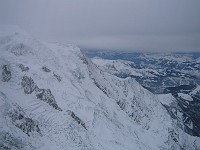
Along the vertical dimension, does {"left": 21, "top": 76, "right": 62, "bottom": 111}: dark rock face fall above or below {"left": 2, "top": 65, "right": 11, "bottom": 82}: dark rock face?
below

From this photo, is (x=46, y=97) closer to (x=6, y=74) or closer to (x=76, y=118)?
(x=76, y=118)

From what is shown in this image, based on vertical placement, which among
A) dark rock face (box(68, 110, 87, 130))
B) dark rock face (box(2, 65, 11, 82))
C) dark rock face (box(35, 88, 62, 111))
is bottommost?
dark rock face (box(68, 110, 87, 130))

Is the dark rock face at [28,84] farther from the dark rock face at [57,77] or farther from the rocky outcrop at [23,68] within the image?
the dark rock face at [57,77]

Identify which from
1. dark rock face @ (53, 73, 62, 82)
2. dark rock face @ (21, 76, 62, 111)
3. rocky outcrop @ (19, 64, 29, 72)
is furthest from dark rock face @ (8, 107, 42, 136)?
dark rock face @ (53, 73, 62, 82)

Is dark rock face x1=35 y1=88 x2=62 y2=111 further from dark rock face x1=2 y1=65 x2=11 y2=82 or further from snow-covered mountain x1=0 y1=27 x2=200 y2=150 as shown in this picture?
dark rock face x1=2 y1=65 x2=11 y2=82

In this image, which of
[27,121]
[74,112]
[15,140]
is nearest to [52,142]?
[27,121]

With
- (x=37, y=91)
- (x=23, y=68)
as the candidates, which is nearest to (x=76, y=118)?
(x=37, y=91)

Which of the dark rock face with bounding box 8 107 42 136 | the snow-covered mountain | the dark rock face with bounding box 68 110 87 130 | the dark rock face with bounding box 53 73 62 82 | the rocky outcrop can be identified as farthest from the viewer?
the dark rock face with bounding box 53 73 62 82
